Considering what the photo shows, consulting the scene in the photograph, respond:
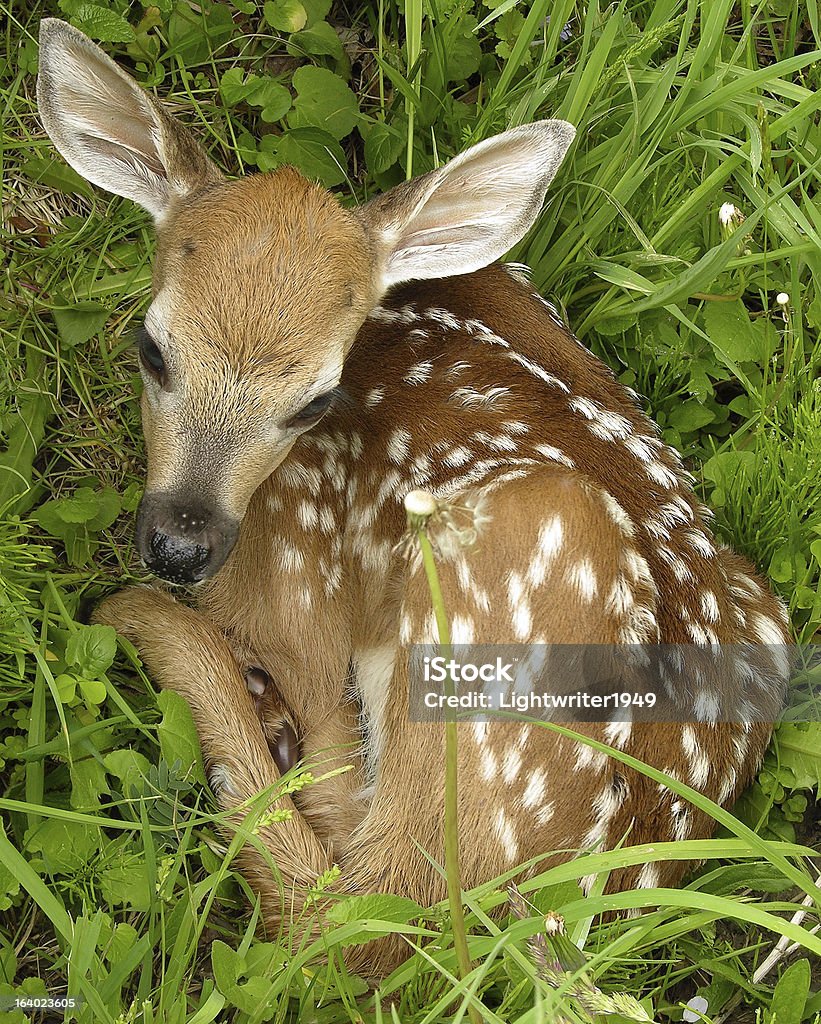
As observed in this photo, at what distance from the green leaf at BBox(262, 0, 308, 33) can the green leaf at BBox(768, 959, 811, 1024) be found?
126 inches

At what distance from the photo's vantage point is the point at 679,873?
2.90m

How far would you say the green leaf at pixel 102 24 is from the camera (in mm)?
3447

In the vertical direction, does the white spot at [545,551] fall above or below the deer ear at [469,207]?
below

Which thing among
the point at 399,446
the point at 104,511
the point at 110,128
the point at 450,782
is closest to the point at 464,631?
the point at 399,446

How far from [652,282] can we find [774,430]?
63 centimetres

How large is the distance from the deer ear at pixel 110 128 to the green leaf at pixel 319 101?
789 millimetres

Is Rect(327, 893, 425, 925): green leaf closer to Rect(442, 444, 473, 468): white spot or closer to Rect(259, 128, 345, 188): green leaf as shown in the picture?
Rect(442, 444, 473, 468): white spot

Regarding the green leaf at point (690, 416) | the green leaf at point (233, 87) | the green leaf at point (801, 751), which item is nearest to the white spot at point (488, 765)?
the green leaf at point (801, 751)

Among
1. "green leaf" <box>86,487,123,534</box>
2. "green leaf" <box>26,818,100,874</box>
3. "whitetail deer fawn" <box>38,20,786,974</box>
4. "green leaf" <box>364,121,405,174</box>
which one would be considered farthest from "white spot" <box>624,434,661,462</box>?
"green leaf" <box>26,818,100,874</box>

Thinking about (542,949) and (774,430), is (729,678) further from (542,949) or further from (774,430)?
(542,949)

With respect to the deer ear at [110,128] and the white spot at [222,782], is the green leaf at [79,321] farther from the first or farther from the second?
the white spot at [222,782]

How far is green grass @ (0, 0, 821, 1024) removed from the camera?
2959 mm

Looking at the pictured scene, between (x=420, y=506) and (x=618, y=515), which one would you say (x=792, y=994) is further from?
(x=420, y=506)

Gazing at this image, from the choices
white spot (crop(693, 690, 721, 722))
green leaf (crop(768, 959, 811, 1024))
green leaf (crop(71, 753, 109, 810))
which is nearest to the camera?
green leaf (crop(768, 959, 811, 1024))
